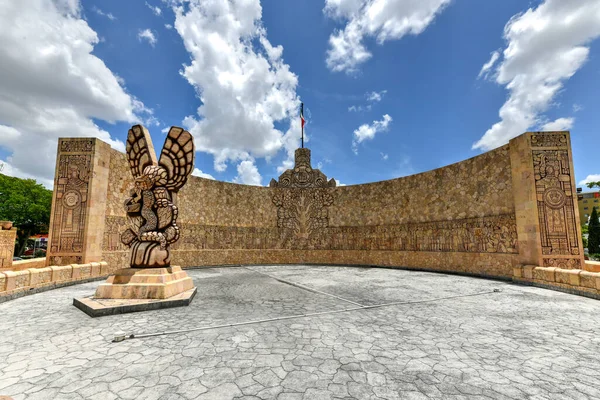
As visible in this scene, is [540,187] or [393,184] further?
[393,184]

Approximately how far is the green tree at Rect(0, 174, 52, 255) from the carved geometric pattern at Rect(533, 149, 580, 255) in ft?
108

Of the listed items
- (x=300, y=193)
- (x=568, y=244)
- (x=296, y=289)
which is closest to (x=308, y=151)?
(x=300, y=193)

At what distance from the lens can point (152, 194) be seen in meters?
6.34

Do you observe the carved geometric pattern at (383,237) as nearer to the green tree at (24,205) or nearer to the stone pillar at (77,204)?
the stone pillar at (77,204)

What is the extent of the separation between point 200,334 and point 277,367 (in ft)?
4.99

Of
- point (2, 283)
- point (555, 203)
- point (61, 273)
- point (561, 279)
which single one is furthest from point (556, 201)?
point (61, 273)

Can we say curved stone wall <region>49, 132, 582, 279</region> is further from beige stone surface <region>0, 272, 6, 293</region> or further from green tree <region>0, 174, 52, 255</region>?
green tree <region>0, 174, 52, 255</region>

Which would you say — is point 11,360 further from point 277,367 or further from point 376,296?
point 376,296

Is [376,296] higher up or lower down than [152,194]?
lower down

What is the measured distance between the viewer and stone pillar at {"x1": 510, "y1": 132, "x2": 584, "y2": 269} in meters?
7.84

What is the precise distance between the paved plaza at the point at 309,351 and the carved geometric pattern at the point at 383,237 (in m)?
3.77

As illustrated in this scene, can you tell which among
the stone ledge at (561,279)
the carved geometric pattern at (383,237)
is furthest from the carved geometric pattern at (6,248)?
the stone ledge at (561,279)

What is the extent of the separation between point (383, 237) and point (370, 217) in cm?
130

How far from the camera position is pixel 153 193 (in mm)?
6348
